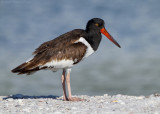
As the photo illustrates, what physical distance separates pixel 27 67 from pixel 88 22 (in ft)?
10.4

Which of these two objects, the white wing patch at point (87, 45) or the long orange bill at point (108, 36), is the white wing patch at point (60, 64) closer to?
the white wing patch at point (87, 45)

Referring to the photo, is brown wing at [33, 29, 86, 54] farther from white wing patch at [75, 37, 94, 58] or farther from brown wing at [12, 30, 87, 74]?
white wing patch at [75, 37, 94, 58]

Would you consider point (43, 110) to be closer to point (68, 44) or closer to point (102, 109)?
point (102, 109)

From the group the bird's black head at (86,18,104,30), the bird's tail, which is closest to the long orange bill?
the bird's black head at (86,18,104,30)

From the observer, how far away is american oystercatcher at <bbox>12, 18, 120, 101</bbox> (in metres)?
12.0

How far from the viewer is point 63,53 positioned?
39.7 feet

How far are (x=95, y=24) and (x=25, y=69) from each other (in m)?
3.37

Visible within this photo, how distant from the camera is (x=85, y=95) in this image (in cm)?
1406

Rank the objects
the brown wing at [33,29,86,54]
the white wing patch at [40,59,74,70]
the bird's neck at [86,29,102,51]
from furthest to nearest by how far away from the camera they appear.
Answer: the bird's neck at [86,29,102,51] < the brown wing at [33,29,86,54] < the white wing patch at [40,59,74,70]

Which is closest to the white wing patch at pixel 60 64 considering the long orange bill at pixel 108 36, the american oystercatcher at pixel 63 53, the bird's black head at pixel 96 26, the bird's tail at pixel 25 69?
the american oystercatcher at pixel 63 53

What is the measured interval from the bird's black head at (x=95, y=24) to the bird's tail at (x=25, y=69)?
2797 millimetres

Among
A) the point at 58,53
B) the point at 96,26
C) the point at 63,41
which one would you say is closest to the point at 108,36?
the point at 96,26

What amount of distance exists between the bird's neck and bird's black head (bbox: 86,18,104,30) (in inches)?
6.8

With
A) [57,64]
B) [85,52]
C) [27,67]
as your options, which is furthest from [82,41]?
[27,67]
